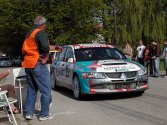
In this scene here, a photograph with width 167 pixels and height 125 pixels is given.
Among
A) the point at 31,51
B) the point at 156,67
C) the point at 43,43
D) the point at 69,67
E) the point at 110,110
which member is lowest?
the point at 110,110

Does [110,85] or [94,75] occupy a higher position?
[94,75]

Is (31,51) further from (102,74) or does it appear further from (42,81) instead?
→ (102,74)

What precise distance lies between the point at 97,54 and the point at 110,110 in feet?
10.7

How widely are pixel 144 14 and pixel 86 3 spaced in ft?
33.2

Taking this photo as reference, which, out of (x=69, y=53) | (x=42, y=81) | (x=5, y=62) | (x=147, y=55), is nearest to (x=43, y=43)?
(x=42, y=81)

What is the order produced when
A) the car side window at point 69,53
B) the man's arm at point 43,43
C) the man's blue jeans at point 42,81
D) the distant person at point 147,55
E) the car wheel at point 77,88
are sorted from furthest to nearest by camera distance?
the distant person at point 147,55, the car side window at point 69,53, the car wheel at point 77,88, the man's blue jeans at point 42,81, the man's arm at point 43,43

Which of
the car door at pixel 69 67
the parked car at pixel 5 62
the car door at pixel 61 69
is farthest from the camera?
the parked car at pixel 5 62

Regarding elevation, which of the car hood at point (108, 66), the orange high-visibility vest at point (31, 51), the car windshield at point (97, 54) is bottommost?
the car hood at point (108, 66)

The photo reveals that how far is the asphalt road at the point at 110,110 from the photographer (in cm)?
807

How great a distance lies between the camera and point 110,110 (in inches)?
372

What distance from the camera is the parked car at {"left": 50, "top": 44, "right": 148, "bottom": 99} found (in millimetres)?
10883

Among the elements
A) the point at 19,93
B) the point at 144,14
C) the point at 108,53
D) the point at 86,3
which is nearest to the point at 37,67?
the point at 19,93

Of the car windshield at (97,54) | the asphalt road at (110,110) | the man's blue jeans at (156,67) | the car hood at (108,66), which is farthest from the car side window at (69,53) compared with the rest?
the man's blue jeans at (156,67)

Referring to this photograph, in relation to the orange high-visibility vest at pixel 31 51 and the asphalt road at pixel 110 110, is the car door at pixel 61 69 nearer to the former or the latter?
the asphalt road at pixel 110 110
